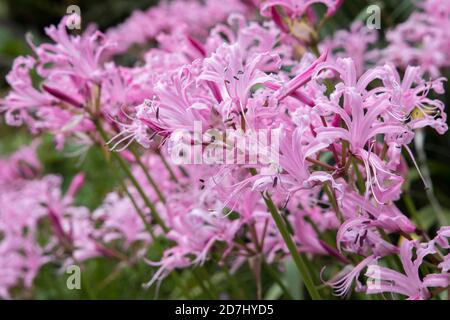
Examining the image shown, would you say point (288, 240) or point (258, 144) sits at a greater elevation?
point (258, 144)

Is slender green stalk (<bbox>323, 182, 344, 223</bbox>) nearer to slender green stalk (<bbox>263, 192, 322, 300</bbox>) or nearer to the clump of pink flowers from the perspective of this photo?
the clump of pink flowers

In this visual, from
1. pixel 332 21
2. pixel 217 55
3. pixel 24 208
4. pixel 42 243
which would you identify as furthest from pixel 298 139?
pixel 332 21

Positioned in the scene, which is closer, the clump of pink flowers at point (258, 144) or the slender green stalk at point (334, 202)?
the clump of pink flowers at point (258, 144)

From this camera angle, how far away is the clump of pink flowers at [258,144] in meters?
0.78

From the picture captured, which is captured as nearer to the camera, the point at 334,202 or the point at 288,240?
the point at 288,240

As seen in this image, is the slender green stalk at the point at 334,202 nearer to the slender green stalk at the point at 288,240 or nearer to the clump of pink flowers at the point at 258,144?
the clump of pink flowers at the point at 258,144

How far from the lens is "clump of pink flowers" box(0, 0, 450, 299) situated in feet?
2.57

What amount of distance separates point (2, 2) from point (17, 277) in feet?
29.5

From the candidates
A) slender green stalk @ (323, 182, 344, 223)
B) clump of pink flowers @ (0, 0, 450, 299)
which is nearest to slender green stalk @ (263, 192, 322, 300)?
clump of pink flowers @ (0, 0, 450, 299)

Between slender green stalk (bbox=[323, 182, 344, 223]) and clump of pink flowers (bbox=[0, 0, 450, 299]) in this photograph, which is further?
slender green stalk (bbox=[323, 182, 344, 223])

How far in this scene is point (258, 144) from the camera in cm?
76

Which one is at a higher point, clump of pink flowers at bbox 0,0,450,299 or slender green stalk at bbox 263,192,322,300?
clump of pink flowers at bbox 0,0,450,299

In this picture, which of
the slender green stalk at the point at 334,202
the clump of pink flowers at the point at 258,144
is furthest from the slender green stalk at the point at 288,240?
the slender green stalk at the point at 334,202

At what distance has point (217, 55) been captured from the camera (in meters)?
0.82
